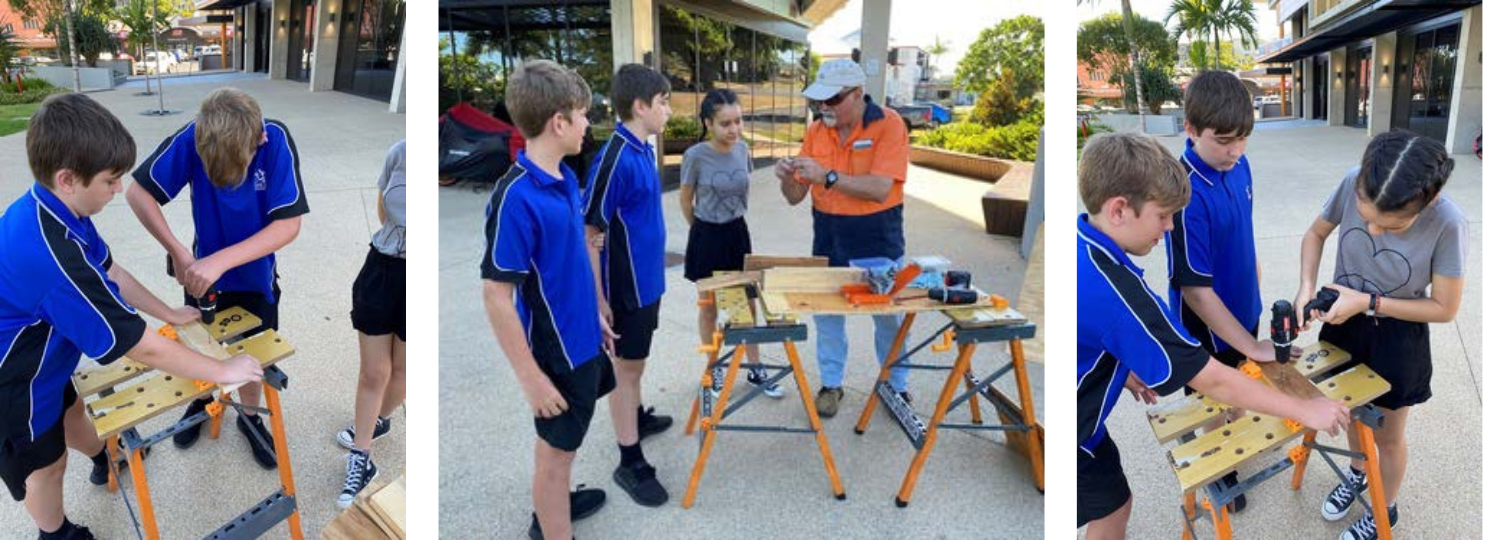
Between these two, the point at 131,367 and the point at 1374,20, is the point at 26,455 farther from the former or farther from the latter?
the point at 1374,20

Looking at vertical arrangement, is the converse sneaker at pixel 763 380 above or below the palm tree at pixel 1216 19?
below

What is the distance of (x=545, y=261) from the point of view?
1.92 m

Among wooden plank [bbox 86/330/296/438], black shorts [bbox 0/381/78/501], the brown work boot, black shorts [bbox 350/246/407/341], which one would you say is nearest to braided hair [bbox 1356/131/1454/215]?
the brown work boot

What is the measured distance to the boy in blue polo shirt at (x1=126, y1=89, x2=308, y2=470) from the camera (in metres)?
2.25

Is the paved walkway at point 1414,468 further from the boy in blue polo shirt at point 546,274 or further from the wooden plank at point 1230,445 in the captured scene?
the boy in blue polo shirt at point 546,274

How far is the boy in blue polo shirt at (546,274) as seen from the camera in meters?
1.82

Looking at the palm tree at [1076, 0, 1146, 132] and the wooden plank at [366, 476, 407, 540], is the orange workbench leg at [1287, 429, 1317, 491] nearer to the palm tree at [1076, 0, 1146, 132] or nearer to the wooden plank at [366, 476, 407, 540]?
the wooden plank at [366, 476, 407, 540]

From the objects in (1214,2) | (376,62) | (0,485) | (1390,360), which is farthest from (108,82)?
(1390,360)

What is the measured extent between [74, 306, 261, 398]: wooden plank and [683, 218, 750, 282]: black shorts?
1.63 m

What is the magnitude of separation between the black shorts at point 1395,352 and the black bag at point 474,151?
7986 millimetres

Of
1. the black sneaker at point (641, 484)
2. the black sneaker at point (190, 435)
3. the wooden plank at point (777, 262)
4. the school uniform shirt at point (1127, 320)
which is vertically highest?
the school uniform shirt at point (1127, 320)

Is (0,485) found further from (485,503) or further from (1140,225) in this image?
(1140,225)

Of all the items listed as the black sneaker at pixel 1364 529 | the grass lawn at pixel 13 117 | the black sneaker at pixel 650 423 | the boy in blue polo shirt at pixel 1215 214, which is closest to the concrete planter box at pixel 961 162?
the black sneaker at pixel 650 423

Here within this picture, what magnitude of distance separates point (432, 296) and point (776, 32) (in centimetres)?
1397
